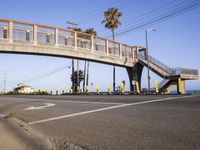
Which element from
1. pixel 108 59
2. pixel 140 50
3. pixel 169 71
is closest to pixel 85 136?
pixel 108 59

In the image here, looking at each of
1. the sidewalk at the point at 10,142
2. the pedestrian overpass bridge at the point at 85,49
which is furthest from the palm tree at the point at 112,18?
the sidewalk at the point at 10,142

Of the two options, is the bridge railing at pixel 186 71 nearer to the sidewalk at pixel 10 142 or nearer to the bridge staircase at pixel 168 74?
the bridge staircase at pixel 168 74

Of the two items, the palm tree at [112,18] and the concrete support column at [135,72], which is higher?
the palm tree at [112,18]


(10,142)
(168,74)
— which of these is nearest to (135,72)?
(168,74)

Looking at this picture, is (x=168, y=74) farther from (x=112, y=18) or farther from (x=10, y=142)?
(x=10, y=142)

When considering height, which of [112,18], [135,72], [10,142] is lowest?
[10,142]

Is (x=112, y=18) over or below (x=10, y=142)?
over

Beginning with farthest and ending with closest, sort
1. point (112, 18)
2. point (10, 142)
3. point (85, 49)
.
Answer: point (112, 18) < point (85, 49) < point (10, 142)

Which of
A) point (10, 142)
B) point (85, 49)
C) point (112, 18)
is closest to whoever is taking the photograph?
point (10, 142)

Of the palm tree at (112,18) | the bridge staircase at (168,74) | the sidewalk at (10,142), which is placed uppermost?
the palm tree at (112,18)

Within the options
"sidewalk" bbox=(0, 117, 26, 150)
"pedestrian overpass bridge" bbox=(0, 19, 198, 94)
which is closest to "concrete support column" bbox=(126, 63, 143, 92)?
"pedestrian overpass bridge" bbox=(0, 19, 198, 94)

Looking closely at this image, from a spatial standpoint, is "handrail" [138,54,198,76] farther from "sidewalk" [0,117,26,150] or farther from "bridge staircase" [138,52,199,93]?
"sidewalk" [0,117,26,150]

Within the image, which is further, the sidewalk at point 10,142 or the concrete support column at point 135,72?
the concrete support column at point 135,72

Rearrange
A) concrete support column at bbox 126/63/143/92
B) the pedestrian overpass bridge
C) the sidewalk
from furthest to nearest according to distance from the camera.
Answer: concrete support column at bbox 126/63/143/92, the pedestrian overpass bridge, the sidewalk
